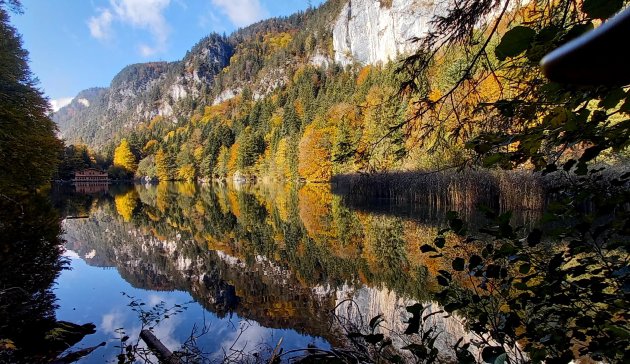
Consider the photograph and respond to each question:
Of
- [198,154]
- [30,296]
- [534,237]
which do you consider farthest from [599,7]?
[198,154]

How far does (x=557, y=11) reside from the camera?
2.30m

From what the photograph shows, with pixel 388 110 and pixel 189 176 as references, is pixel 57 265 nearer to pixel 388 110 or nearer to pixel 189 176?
pixel 388 110

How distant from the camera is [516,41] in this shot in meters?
1.06

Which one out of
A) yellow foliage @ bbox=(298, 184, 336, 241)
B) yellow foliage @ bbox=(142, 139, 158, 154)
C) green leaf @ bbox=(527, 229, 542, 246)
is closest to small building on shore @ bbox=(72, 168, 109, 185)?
yellow foliage @ bbox=(142, 139, 158, 154)

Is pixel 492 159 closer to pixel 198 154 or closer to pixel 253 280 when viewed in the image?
pixel 253 280

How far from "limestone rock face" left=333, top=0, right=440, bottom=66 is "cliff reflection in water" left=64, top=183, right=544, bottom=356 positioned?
5639cm

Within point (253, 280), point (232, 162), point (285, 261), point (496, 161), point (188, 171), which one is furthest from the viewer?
point (188, 171)

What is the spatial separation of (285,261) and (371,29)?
280 ft

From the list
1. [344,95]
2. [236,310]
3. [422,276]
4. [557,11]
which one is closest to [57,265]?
[236,310]

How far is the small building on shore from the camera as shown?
257 feet

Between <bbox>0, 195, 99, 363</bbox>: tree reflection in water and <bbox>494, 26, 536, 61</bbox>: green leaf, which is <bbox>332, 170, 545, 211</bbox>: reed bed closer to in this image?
<bbox>0, 195, 99, 363</bbox>: tree reflection in water

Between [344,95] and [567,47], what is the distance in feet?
214

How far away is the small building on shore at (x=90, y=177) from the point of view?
257 ft

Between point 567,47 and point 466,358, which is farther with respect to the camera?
point 466,358
